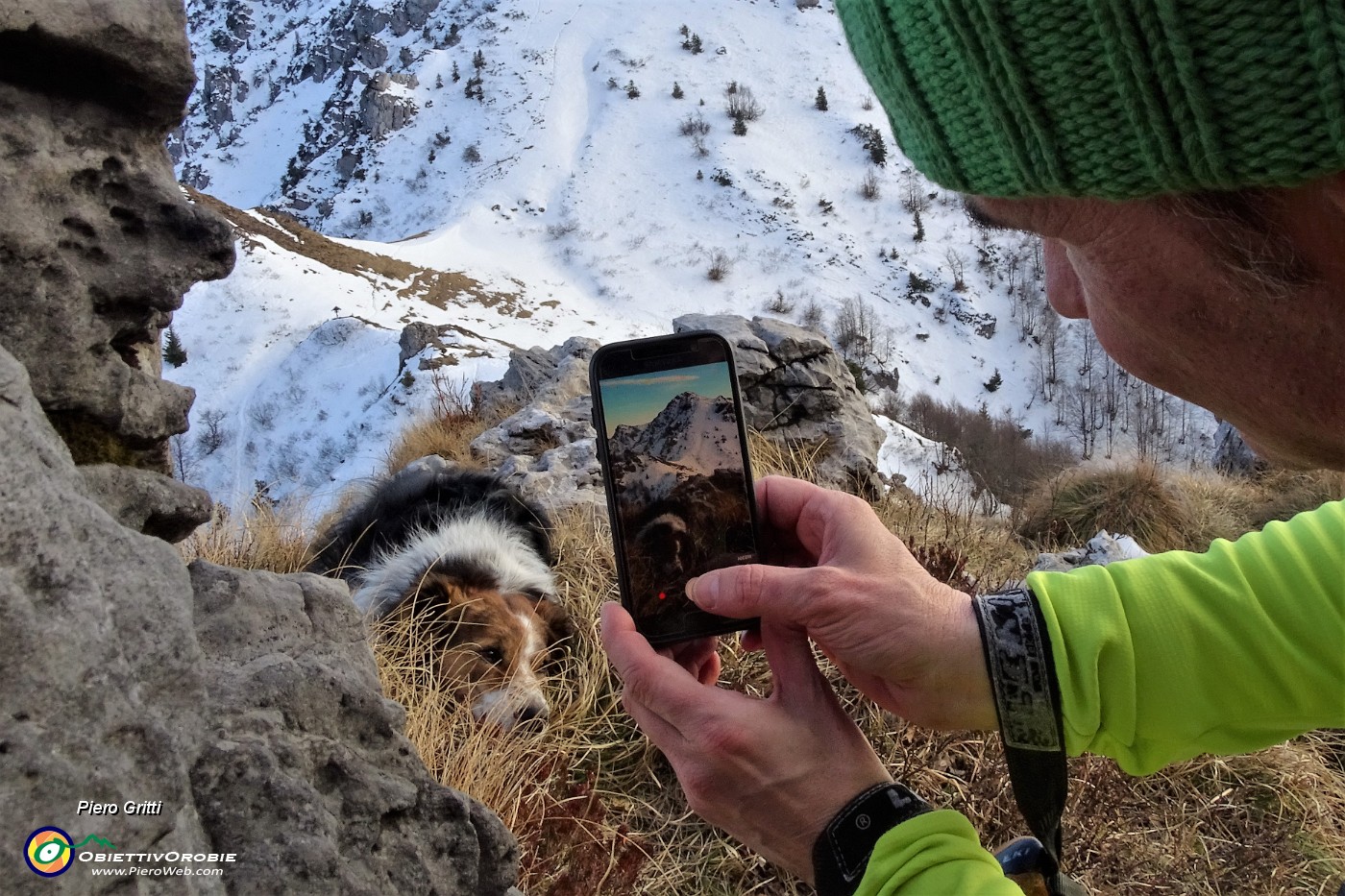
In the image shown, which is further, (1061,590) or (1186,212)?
(1061,590)

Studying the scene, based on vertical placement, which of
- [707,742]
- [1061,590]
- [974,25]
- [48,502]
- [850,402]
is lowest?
[850,402]

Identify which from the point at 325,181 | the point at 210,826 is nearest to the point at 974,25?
the point at 210,826

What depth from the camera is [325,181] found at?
1152 inches

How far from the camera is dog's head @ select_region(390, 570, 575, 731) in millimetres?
2697

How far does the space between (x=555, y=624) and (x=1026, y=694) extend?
7.27 ft

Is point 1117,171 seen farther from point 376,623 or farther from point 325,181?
point 325,181

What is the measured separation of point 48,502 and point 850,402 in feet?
16.1

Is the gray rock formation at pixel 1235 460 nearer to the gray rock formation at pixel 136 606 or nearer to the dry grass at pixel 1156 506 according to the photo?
the dry grass at pixel 1156 506

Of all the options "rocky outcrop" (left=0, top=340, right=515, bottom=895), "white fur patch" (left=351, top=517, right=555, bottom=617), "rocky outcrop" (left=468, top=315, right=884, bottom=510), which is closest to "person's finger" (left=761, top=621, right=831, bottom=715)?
"rocky outcrop" (left=0, top=340, right=515, bottom=895)

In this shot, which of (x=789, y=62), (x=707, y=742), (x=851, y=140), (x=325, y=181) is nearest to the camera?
(x=707, y=742)

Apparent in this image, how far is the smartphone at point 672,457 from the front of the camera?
1489mm

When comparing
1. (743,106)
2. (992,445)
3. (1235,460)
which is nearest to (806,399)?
(1235,460)

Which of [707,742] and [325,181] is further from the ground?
[707,742]

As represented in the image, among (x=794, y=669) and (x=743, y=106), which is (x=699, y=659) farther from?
(x=743, y=106)
